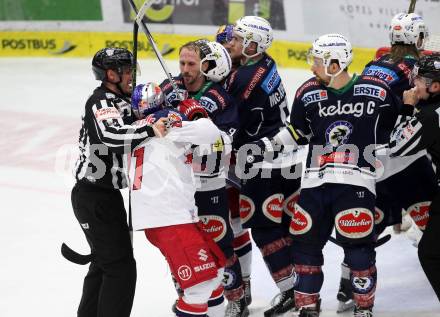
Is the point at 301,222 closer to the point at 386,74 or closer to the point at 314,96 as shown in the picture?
the point at 314,96

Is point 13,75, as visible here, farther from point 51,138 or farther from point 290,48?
point 290,48

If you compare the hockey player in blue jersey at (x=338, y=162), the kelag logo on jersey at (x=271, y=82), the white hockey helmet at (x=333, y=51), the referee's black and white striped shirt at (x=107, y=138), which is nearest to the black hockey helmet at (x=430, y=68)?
the hockey player in blue jersey at (x=338, y=162)

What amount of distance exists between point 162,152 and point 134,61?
0.55 metres

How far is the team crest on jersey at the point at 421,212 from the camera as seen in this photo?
5383 millimetres

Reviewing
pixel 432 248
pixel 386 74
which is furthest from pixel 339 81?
pixel 432 248

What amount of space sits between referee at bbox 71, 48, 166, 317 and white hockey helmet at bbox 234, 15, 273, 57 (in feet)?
3.25

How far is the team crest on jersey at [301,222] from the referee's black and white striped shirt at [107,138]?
969mm

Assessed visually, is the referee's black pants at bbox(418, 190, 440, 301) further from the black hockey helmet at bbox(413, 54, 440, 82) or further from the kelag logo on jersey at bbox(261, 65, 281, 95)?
the kelag logo on jersey at bbox(261, 65, 281, 95)

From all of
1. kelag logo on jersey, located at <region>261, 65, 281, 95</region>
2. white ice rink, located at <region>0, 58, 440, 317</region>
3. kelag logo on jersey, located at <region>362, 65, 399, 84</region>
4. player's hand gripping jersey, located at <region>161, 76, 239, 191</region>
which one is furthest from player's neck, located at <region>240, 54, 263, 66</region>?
white ice rink, located at <region>0, 58, 440, 317</region>

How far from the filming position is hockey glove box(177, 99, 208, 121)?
4738 millimetres

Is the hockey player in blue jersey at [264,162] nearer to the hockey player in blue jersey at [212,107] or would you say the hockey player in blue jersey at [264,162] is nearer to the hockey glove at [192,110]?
the hockey player in blue jersey at [212,107]

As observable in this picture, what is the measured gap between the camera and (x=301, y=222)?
16.4ft

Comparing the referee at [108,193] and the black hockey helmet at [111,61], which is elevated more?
the black hockey helmet at [111,61]

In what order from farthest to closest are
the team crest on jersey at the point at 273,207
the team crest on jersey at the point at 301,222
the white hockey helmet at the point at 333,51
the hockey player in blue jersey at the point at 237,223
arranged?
the hockey player in blue jersey at the point at 237,223
the team crest on jersey at the point at 273,207
the team crest on jersey at the point at 301,222
the white hockey helmet at the point at 333,51
